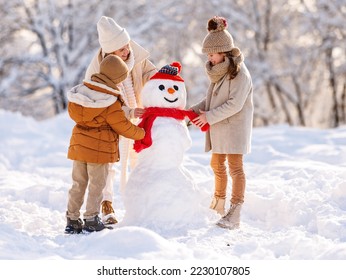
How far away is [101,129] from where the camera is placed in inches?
163

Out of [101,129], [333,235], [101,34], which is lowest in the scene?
[333,235]

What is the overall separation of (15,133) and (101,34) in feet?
20.7

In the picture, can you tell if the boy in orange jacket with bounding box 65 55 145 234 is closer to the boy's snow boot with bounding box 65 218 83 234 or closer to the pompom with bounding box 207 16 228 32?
the boy's snow boot with bounding box 65 218 83 234

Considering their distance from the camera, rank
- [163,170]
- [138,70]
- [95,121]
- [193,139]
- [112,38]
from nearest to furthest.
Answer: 1. [95,121]
2. [163,170]
3. [112,38]
4. [138,70]
5. [193,139]

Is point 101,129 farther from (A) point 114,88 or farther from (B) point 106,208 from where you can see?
(B) point 106,208

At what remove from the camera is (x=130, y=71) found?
16.1ft

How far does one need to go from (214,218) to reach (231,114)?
0.90 meters

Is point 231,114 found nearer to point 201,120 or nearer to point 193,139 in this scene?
point 201,120

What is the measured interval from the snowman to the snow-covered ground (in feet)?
0.31

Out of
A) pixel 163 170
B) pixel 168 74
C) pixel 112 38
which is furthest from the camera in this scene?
pixel 112 38

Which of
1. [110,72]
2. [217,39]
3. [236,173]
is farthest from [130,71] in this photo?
[236,173]

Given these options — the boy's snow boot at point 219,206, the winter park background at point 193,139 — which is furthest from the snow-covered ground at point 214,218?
the boy's snow boot at point 219,206

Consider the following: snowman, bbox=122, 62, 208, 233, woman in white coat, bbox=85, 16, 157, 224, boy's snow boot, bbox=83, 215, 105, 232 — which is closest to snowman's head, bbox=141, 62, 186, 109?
snowman, bbox=122, 62, 208, 233

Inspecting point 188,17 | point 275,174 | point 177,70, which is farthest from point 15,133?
point 188,17
